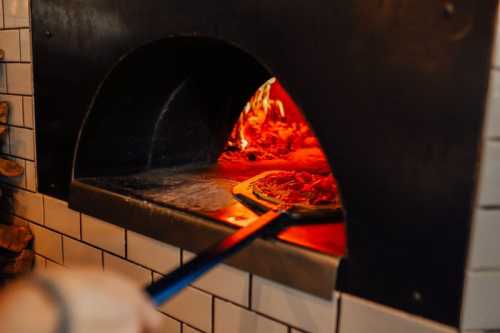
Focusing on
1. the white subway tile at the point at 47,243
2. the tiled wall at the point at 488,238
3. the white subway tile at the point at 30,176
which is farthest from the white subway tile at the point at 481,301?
the white subway tile at the point at 30,176

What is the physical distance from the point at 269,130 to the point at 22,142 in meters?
0.76

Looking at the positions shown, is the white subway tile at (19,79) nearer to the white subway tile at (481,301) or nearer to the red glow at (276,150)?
the red glow at (276,150)

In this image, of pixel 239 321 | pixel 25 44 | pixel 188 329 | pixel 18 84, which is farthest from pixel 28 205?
pixel 239 321

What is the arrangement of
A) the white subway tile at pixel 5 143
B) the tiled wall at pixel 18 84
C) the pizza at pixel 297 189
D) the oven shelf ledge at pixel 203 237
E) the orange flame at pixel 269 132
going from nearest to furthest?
1. the oven shelf ledge at pixel 203 237
2. the pizza at pixel 297 189
3. the tiled wall at pixel 18 84
4. the white subway tile at pixel 5 143
5. the orange flame at pixel 269 132

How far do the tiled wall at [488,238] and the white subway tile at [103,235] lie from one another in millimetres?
749

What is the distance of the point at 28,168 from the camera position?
1.33m

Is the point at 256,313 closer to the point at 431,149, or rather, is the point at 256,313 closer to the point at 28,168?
the point at 431,149

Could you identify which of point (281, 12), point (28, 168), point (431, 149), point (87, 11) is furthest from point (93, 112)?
point (431, 149)

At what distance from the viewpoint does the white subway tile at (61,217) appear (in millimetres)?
1211

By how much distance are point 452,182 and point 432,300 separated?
168 mm

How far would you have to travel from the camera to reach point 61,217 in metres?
1.25

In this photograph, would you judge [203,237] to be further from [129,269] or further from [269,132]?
[269,132]

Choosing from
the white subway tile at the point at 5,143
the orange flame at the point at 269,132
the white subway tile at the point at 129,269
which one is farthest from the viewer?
the orange flame at the point at 269,132

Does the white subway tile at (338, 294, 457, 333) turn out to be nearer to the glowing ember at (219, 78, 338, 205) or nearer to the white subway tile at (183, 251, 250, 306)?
the white subway tile at (183, 251, 250, 306)
